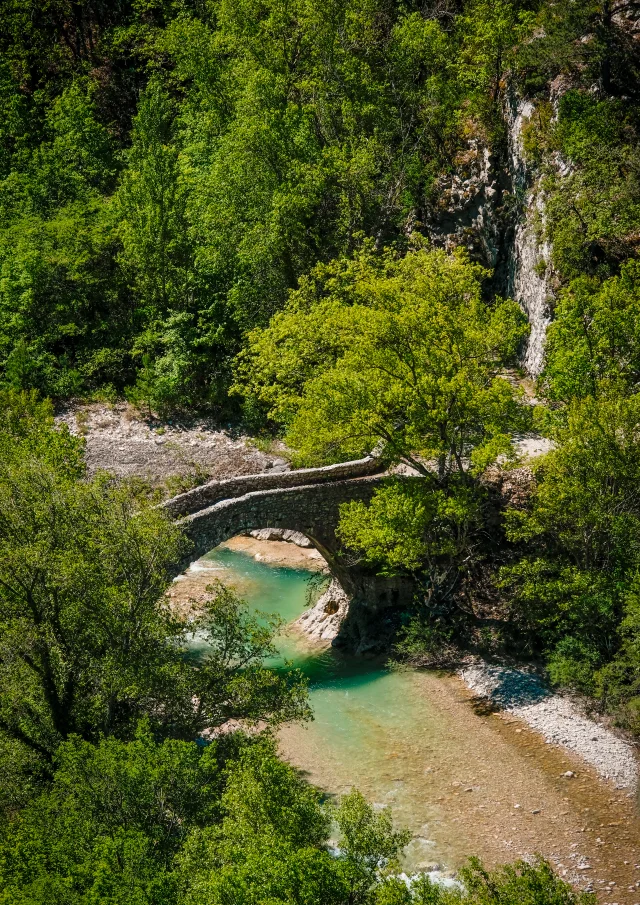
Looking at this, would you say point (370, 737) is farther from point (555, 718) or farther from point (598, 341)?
point (598, 341)

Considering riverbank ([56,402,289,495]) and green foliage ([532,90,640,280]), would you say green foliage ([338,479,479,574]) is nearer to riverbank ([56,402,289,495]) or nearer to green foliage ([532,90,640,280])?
riverbank ([56,402,289,495])

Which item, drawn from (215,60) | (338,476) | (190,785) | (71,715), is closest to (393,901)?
(190,785)

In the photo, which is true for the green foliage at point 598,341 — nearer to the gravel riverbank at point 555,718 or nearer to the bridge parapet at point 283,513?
the bridge parapet at point 283,513

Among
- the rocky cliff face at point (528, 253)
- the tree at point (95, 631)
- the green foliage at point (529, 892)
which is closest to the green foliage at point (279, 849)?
the green foliage at point (529, 892)

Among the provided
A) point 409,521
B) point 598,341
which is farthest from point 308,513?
point 598,341

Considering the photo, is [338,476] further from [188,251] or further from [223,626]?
[188,251]

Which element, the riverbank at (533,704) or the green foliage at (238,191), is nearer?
the riverbank at (533,704)
